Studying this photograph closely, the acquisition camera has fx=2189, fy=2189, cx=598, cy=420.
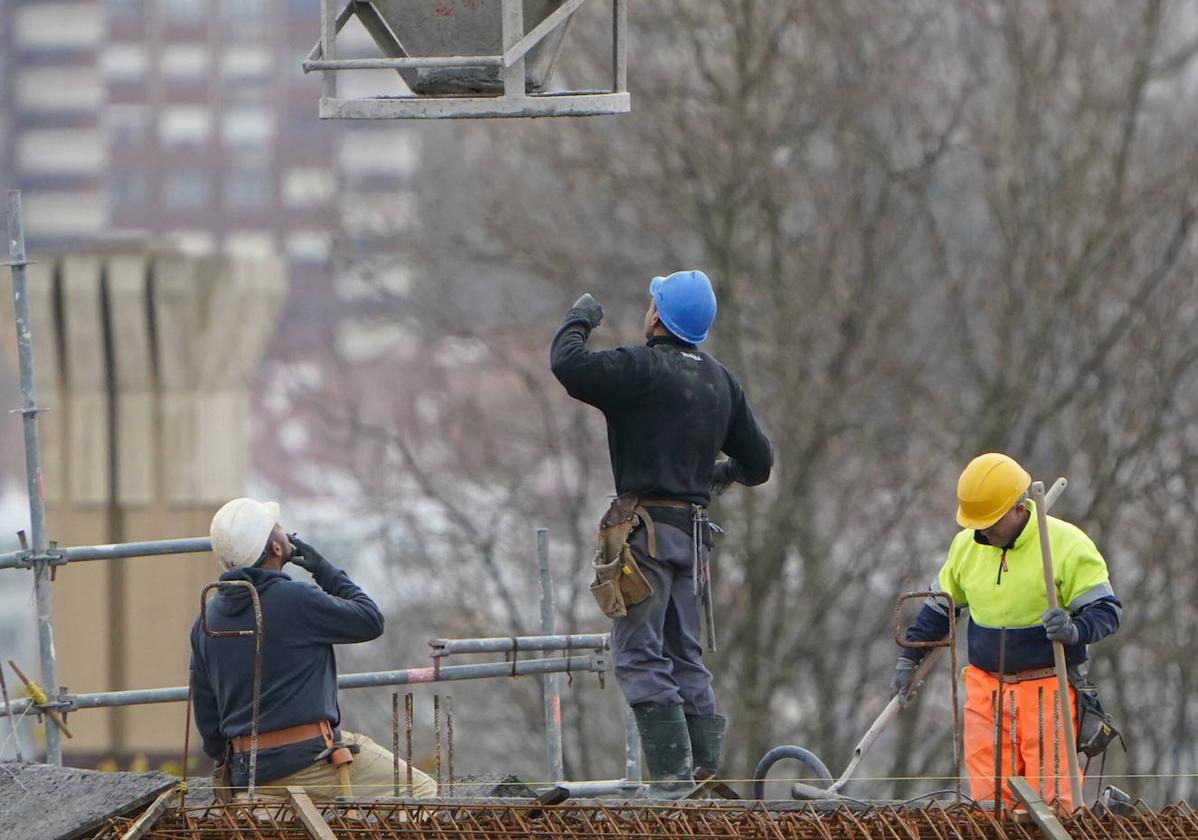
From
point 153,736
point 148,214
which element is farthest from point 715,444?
point 148,214

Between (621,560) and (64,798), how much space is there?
1.99m

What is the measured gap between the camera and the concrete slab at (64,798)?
20.1 feet

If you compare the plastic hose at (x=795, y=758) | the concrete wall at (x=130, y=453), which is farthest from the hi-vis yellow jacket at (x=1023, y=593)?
the concrete wall at (x=130, y=453)

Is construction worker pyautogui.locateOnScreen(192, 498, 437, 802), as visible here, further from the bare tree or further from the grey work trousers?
the bare tree

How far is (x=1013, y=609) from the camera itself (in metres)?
7.44

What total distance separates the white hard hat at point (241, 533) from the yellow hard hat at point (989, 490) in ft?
7.63

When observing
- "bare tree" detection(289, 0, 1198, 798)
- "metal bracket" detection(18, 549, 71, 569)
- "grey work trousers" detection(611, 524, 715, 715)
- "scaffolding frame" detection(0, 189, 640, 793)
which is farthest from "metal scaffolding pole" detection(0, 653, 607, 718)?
"bare tree" detection(289, 0, 1198, 798)

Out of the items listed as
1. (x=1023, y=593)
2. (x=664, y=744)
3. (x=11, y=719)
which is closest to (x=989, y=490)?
(x=1023, y=593)

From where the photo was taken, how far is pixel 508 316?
22.8m

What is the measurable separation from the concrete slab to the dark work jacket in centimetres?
191

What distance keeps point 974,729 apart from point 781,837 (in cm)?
172

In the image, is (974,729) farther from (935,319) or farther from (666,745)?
(935,319)

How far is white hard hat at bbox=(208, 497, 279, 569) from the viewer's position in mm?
7156

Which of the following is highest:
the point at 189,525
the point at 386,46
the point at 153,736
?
the point at 386,46
